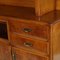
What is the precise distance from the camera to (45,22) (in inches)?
53.4

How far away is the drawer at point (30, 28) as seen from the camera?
1380 millimetres

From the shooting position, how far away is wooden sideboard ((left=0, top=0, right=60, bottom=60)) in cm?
139

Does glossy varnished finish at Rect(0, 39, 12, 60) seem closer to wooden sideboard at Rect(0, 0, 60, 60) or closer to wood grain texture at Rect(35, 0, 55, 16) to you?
wooden sideboard at Rect(0, 0, 60, 60)

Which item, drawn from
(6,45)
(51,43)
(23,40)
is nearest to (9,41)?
(6,45)

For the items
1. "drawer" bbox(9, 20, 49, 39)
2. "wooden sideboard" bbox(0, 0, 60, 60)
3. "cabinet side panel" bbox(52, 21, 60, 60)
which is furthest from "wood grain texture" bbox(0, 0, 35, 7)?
"cabinet side panel" bbox(52, 21, 60, 60)

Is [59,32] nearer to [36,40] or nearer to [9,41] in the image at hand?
[36,40]

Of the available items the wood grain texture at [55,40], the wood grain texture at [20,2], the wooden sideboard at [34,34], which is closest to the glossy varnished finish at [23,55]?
the wooden sideboard at [34,34]

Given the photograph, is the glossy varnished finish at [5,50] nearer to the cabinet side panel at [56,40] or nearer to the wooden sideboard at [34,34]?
the wooden sideboard at [34,34]

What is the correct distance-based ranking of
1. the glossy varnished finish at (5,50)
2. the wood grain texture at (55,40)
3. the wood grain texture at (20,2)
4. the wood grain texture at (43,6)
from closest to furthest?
1. the wood grain texture at (55,40)
2. the wood grain texture at (43,6)
3. the glossy varnished finish at (5,50)
4. the wood grain texture at (20,2)

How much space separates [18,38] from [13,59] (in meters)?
0.25

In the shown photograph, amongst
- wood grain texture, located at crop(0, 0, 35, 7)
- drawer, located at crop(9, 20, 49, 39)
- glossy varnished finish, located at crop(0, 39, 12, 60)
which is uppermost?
wood grain texture, located at crop(0, 0, 35, 7)

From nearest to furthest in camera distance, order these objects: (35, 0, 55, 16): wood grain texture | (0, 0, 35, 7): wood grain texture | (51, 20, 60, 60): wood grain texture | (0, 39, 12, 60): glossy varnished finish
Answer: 1. (51, 20, 60, 60): wood grain texture
2. (35, 0, 55, 16): wood grain texture
3. (0, 39, 12, 60): glossy varnished finish
4. (0, 0, 35, 7): wood grain texture

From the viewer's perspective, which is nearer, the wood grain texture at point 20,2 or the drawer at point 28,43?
the drawer at point 28,43

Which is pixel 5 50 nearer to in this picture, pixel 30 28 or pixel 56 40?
pixel 30 28
